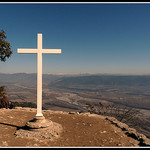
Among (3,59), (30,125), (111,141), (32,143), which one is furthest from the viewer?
(3,59)

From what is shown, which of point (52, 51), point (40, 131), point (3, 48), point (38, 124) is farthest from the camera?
point (3, 48)

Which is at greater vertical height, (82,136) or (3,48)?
(3,48)

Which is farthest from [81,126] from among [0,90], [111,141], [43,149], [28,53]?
[0,90]

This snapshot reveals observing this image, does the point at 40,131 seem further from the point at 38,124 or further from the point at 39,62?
the point at 39,62

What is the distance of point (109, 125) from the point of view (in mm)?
9273

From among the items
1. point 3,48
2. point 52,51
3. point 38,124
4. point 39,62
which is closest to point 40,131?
point 38,124

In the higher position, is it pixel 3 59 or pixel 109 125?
pixel 3 59

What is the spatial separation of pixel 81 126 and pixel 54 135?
2391 mm

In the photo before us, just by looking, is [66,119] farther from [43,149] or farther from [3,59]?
[3,59]

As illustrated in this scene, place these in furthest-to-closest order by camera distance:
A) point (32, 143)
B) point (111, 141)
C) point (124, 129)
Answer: point (124, 129), point (111, 141), point (32, 143)

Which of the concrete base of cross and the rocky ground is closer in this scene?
the rocky ground

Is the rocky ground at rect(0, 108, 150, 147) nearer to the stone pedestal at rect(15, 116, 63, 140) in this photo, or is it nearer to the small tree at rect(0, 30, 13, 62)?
the stone pedestal at rect(15, 116, 63, 140)

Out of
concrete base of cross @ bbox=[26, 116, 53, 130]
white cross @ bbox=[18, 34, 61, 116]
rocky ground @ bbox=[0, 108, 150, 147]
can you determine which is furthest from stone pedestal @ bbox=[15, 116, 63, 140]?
white cross @ bbox=[18, 34, 61, 116]

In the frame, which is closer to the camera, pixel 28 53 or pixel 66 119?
pixel 28 53
